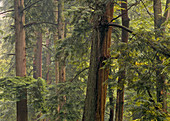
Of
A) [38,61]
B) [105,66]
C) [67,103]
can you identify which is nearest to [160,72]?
[105,66]

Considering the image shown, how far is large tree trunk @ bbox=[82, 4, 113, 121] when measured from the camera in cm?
539

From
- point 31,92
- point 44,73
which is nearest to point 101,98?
point 31,92

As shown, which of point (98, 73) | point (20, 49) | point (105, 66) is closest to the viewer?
point (105, 66)

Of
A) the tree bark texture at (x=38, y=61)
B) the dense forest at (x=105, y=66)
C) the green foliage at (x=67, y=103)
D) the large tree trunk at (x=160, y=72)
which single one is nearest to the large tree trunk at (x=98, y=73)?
the dense forest at (x=105, y=66)

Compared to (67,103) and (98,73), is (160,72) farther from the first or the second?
(67,103)

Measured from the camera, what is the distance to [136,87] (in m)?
4.26

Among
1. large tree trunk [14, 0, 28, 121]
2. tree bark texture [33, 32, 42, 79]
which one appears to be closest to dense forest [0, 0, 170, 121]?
large tree trunk [14, 0, 28, 121]

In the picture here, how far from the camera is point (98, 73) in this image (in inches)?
213

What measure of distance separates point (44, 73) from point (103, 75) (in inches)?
521

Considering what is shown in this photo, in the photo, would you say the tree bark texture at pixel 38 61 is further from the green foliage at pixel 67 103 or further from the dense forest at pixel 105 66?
the green foliage at pixel 67 103

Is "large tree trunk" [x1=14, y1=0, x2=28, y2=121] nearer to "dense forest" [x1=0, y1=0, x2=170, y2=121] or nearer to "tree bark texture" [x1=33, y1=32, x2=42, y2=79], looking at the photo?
"dense forest" [x1=0, y1=0, x2=170, y2=121]

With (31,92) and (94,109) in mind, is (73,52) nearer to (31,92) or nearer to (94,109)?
(94,109)

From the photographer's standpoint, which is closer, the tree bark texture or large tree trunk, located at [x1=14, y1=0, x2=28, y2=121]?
large tree trunk, located at [x1=14, y1=0, x2=28, y2=121]

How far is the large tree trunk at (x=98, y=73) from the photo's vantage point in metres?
5.39
